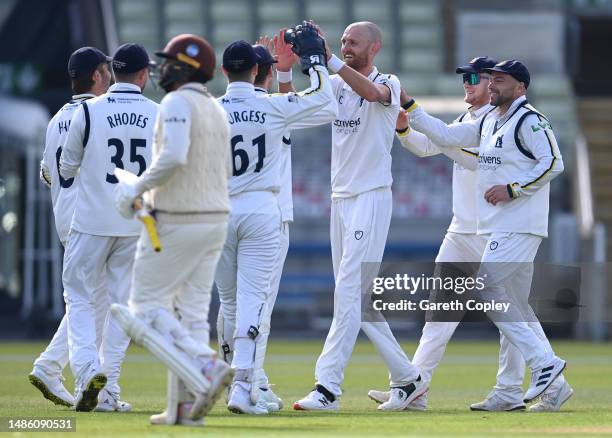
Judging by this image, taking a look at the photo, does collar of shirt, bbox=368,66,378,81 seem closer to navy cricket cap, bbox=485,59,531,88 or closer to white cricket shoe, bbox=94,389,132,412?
navy cricket cap, bbox=485,59,531,88

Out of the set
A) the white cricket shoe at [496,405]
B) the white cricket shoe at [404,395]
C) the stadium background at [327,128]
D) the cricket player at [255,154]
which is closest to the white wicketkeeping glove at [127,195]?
the cricket player at [255,154]

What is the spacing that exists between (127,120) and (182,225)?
6.13 ft

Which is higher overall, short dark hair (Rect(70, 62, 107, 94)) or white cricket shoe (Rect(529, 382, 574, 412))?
short dark hair (Rect(70, 62, 107, 94))

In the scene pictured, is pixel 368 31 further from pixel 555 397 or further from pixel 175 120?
pixel 555 397

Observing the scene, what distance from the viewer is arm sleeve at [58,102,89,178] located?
31.3 ft

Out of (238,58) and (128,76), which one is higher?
(238,58)

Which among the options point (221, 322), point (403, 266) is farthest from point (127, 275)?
point (403, 266)

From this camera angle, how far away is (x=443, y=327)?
10539mm

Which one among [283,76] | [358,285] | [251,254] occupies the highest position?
[283,76]

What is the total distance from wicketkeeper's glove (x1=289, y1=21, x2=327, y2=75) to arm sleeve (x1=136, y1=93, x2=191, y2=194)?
5.55 feet

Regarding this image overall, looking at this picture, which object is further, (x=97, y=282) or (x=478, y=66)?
(x=478, y=66)

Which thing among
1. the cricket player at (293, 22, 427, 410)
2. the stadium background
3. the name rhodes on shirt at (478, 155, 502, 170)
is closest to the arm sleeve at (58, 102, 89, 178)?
the cricket player at (293, 22, 427, 410)

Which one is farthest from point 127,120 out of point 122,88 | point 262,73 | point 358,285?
point 358,285

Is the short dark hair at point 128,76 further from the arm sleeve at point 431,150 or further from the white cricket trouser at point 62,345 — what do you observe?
the arm sleeve at point 431,150
